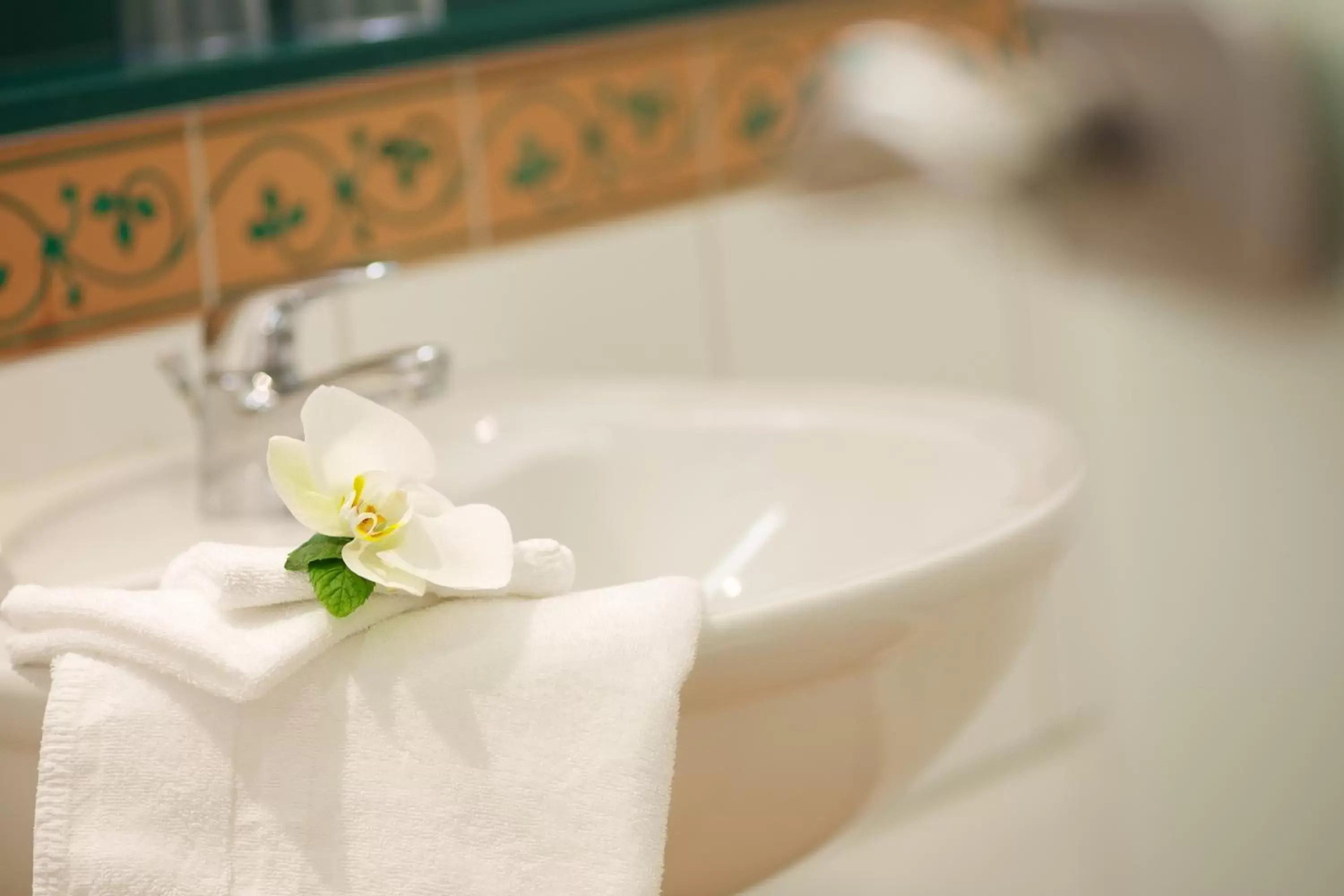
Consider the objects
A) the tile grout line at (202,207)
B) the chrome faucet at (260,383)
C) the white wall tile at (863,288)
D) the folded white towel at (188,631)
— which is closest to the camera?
the folded white towel at (188,631)

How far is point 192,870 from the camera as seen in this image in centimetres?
49

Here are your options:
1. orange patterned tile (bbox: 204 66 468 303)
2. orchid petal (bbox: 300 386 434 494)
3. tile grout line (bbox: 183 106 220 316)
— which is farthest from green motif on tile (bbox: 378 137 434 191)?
orchid petal (bbox: 300 386 434 494)

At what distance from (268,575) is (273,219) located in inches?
16.7

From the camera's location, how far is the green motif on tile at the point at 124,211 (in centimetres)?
80

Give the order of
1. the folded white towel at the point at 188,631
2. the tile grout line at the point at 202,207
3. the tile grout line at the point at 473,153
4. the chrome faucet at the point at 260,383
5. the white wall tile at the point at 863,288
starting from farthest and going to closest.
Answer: the white wall tile at the point at 863,288 → the tile grout line at the point at 473,153 → the tile grout line at the point at 202,207 → the chrome faucet at the point at 260,383 → the folded white towel at the point at 188,631

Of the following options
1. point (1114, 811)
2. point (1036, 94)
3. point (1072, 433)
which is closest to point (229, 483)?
point (1072, 433)

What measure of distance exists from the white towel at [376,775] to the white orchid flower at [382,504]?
0.10ft

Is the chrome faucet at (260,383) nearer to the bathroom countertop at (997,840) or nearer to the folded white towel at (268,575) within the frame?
the folded white towel at (268,575)

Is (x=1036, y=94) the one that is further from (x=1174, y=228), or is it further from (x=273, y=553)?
(x=273, y=553)

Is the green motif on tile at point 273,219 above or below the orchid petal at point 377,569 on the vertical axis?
above

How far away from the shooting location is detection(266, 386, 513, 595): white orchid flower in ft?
1.65

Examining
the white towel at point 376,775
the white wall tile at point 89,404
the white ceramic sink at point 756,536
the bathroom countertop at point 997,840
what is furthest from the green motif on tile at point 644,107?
the white towel at point 376,775

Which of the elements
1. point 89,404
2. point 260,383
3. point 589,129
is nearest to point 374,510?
point 260,383

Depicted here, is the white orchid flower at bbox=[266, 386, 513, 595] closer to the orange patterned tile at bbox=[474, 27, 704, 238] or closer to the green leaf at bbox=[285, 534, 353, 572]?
the green leaf at bbox=[285, 534, 353, 572]
